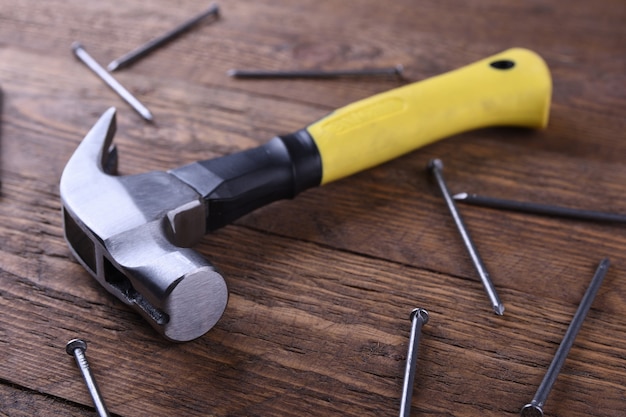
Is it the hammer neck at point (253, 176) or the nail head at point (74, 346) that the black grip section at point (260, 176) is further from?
the nail head at point (74, 346)

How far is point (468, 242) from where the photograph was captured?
1146 mm

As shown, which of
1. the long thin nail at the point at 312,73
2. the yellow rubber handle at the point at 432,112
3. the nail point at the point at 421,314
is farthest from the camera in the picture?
the long thin nail at the point at 312,73

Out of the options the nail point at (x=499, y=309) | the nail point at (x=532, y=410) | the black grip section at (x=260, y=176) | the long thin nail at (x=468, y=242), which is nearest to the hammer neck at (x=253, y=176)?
the black grip section at (x=260, y=176)

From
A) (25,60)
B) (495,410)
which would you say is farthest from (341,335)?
(25,60)

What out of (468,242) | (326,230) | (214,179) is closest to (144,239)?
(214,179)

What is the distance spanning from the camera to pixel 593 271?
1133 mm

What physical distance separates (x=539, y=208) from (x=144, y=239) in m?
0.58

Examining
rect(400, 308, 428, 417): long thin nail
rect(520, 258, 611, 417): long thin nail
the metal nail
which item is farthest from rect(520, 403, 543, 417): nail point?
the metal nail

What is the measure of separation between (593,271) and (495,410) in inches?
11.5

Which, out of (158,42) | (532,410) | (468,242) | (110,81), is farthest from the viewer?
(158,42)

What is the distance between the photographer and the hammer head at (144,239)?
93 centimetres

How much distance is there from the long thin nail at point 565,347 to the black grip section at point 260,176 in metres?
0.40

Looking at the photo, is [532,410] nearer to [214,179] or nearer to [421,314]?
[421,314]

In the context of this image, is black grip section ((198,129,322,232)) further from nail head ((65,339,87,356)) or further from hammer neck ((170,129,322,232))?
nail head ((65,339,87,356))
